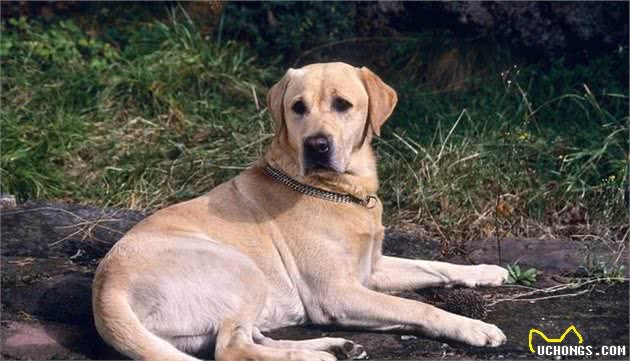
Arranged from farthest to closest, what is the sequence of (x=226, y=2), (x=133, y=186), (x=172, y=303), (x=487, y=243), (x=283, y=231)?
(x=226, y=2) < (x=133, y=186) < (x=487, y=243) < (x=283, y=231) < (x=172, y=303)

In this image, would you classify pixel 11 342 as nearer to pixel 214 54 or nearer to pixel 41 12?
pixel 214 54

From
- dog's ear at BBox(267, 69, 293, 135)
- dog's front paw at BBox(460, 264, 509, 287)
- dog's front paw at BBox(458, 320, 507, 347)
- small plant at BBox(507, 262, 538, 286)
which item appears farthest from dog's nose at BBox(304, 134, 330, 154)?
small plant at BBox(507, 262, 538, 286)

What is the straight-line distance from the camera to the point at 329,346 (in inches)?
176

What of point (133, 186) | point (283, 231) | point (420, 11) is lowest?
point (133, 186)

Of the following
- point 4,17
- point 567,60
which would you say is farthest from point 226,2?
point 567,60

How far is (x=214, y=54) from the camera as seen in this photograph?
8.14 m

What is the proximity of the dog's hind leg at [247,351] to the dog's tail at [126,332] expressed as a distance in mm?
188

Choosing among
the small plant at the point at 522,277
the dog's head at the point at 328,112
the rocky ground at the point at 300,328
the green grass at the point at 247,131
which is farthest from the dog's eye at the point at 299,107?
the green grass at the point at 247,131

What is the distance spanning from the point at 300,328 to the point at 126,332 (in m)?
Result: 0.98

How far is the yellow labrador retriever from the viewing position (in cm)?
442

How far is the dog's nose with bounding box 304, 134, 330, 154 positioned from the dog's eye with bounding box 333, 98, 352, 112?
0.74 ft

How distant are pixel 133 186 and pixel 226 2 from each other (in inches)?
85.3

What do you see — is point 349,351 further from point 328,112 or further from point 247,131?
point 247,131

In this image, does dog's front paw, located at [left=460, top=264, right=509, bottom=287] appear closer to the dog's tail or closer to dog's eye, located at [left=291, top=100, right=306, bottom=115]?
dog's eye, located at [left=291, top=100, right=306, bottom=115]
